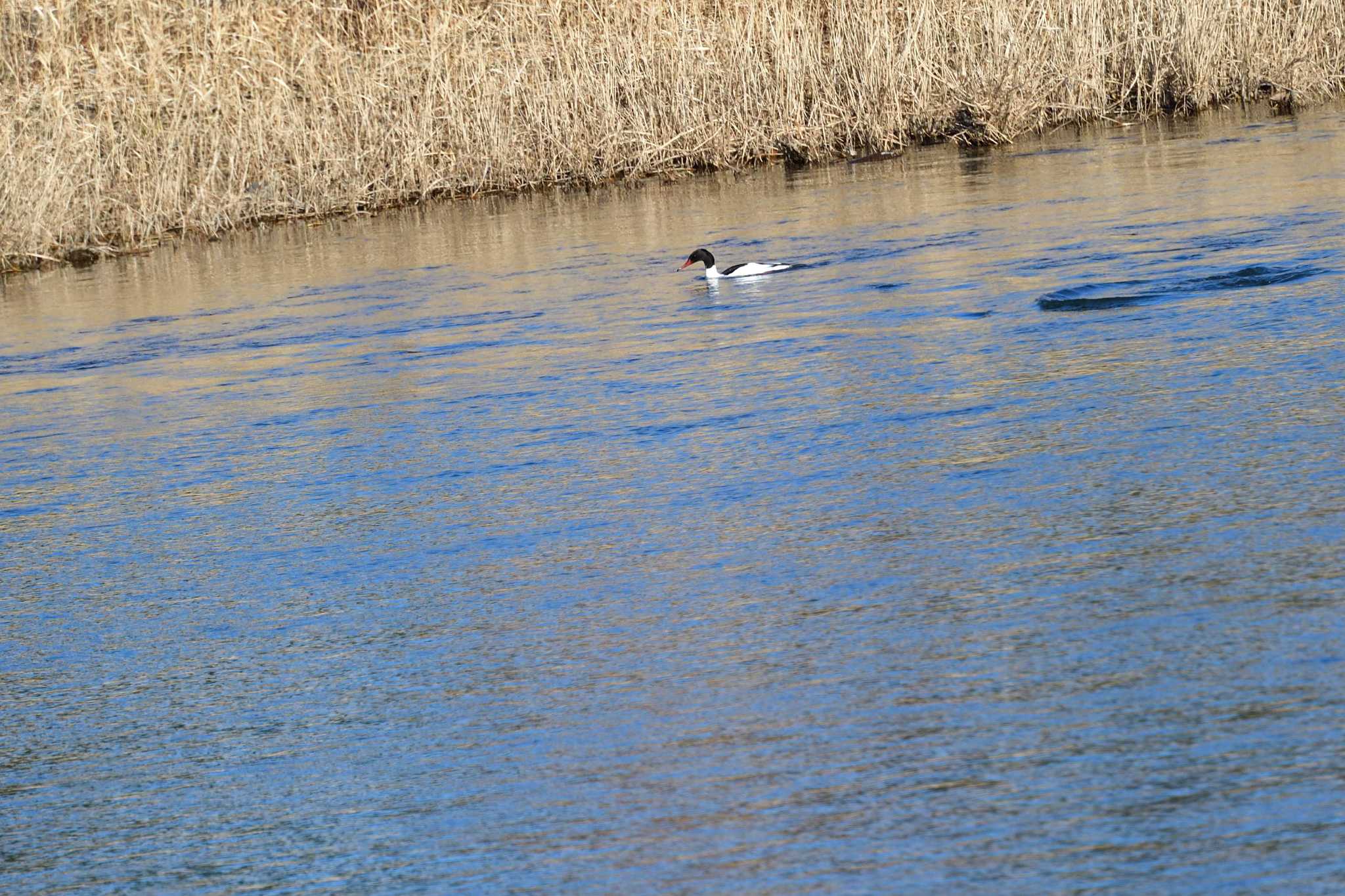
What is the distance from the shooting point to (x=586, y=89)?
57.4 ft

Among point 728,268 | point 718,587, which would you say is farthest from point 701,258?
point 718,587

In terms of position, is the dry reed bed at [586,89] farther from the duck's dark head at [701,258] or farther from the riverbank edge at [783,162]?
the duck's dark head at [701,258]

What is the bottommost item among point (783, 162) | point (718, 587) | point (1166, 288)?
point (718, 587)

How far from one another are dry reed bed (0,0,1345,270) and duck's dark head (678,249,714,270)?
5.58 m

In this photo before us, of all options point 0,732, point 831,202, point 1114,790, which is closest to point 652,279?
point 831,202

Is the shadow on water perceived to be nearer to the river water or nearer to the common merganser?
the river water

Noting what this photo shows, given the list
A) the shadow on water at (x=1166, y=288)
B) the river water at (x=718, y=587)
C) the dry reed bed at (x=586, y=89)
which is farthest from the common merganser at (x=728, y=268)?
the dry reed bed at (x=586, y=89)

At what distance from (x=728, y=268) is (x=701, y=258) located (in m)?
0.33

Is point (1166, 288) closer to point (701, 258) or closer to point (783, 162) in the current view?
point (701, 258)

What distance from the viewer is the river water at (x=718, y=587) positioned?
3.81 meters

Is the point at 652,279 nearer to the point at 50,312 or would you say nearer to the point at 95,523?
the point at 50,312

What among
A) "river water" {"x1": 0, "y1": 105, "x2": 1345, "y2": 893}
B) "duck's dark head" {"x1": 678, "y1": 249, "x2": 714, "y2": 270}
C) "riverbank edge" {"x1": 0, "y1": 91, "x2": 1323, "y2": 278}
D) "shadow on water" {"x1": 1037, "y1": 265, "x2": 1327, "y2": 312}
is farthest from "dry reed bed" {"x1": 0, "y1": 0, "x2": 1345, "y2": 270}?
"shadow on water" {"x1": 1037, "y1": 265, "x2": 1327, "y2": 312}

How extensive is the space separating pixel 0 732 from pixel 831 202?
10.7 m

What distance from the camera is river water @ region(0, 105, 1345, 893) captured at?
3.81 m
